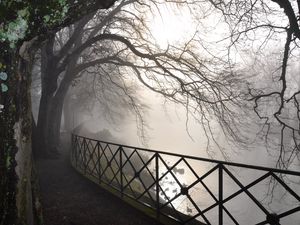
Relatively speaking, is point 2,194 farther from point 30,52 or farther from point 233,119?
point 233,119

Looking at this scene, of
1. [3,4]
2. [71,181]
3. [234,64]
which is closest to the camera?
[3,4]

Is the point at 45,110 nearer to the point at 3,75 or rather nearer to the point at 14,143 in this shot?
the point at 14,143

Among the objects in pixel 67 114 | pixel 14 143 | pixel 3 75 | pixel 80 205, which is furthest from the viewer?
pixel 67 114

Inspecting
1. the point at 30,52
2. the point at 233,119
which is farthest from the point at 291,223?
the point at 30,52

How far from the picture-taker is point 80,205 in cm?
799

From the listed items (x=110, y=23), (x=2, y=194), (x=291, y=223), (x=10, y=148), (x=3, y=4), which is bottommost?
(x=291, y=223)

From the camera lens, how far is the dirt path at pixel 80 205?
6840 mm

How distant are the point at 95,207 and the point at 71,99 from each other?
26580 millimetres

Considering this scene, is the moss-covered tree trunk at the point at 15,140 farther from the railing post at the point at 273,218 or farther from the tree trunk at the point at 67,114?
the tree trunk at the point at 67,114

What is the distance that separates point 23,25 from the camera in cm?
388

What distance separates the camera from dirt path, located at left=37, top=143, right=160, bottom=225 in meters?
6.84

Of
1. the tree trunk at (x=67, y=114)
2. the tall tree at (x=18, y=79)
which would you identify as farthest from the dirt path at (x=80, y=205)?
the tree trunk at (x=67, y=114)

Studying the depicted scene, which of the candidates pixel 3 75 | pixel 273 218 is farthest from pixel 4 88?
pixel 273 218

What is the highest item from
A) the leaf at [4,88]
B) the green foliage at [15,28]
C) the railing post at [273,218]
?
the green foliage at [15,28]
